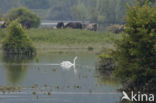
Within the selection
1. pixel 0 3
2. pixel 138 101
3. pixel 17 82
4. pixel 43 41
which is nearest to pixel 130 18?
pixel 138 101

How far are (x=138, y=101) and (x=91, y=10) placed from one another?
100247 mm

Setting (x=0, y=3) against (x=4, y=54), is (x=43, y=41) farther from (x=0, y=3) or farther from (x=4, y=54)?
(x=0, y=3)

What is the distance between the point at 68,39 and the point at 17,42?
1552 centimetres

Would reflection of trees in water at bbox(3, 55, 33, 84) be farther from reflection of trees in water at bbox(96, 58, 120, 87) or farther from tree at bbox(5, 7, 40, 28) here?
tree at bbox(5, 7, 40, 28)

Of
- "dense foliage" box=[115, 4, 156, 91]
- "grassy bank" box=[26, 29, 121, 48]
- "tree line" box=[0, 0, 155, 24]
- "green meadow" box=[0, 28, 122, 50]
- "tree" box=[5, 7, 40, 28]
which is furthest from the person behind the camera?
"tree line" box=[0, 0, 155, 24]

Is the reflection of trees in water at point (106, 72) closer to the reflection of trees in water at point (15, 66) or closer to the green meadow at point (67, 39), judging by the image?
the reflection of trees in water at point (15, 66)

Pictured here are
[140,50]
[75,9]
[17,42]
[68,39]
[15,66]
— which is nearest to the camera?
[140,50]

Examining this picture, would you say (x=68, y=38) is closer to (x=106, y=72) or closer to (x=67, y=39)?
A: (x=67, y=39)

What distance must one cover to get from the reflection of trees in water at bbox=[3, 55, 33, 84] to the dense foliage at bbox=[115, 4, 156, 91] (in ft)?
29.1

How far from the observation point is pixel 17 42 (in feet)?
190

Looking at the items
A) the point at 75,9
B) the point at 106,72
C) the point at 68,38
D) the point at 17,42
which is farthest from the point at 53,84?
the point at 75,9

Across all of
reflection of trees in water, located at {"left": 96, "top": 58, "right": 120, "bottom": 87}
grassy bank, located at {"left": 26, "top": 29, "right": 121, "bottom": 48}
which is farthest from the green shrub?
reflection of trees in water, located at {"left": 96, "top": 58, "right": 120, "bottom": 87}

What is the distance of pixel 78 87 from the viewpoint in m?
32.7

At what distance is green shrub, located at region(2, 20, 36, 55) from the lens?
57938mm
